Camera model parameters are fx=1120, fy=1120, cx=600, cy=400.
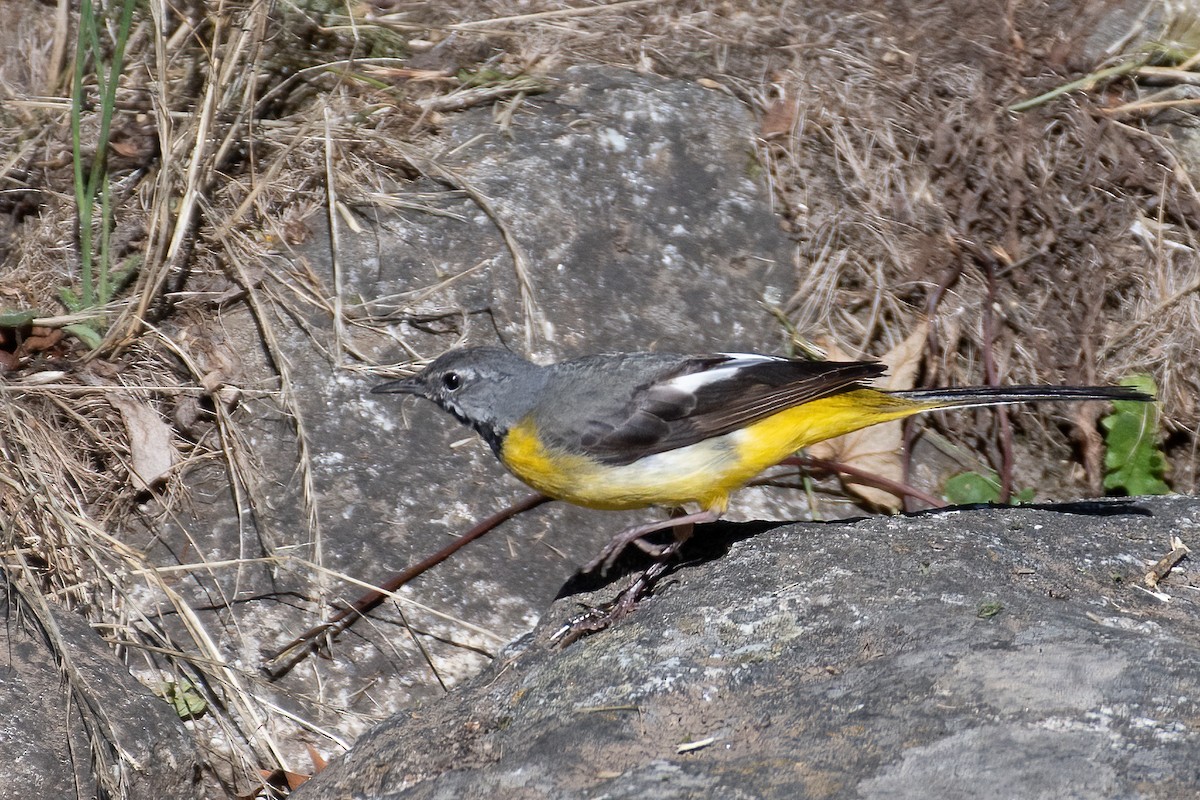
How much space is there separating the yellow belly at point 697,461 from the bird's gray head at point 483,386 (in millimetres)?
118

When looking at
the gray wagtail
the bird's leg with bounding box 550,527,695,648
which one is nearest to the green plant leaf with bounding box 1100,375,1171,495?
the gray wagtail

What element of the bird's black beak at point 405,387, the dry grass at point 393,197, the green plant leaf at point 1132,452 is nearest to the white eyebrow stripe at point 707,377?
the bird's black beak at point 405,387

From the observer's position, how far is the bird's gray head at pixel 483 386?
14.8ft

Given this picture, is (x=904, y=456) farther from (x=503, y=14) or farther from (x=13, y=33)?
(x=13, y=33)

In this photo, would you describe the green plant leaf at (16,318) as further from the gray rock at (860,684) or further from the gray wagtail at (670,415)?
the gray rock at (860,684)

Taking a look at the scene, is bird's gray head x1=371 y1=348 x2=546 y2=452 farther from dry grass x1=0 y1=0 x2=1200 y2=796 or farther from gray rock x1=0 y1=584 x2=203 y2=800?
gray rock x1=0 y1=584 x2=203 y2=800

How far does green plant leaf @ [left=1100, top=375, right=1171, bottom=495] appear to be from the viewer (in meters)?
5.87

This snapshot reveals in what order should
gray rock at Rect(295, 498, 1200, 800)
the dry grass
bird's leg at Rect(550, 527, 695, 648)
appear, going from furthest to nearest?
the dry grass, bird's leg at Rect(550, 527, 695, 648), gray rock at Rect(295, 498, 1200, 800)

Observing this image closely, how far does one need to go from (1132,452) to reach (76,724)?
508 cm

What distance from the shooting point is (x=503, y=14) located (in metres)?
6.79

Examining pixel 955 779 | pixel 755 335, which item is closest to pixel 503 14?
pixel 755 335

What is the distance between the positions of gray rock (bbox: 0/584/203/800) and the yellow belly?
159 centimetres

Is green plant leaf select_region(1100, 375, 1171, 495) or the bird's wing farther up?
the bird's wing

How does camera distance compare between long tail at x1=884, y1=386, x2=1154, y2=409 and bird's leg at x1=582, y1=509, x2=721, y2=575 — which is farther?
bird's leg at x1=582, y1=509, x2=721, y2=575
